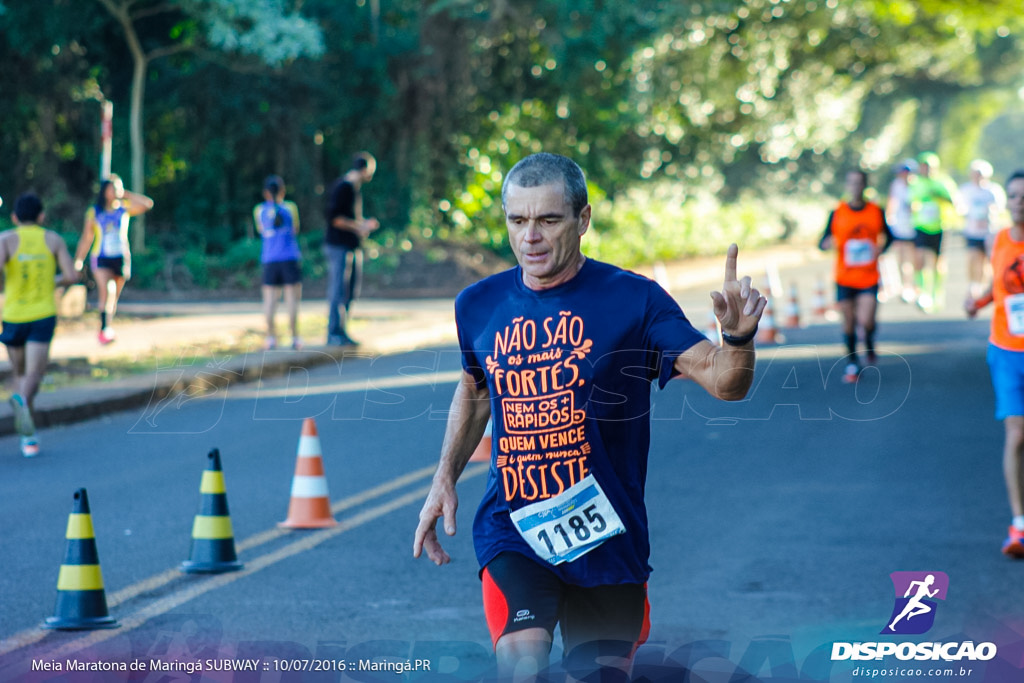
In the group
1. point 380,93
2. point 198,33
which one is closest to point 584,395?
point 198,33

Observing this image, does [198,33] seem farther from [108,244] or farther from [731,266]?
[731,266]

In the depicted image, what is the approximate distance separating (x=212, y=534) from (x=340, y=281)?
10.3 meters

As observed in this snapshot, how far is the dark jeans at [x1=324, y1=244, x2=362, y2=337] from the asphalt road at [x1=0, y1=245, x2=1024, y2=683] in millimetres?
2697

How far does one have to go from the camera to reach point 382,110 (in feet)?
104

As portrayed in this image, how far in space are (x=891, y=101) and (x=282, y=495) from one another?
54.4 m

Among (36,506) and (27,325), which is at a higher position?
(27,325)

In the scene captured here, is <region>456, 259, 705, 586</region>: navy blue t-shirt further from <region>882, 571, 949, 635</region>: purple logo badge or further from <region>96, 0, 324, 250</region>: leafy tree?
<region>96, 0, 324, 250</region>: leafy tree

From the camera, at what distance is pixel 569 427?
4051 mm

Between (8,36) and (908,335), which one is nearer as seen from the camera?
(908,335)

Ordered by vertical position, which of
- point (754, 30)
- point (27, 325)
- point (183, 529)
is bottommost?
point (183, 529)

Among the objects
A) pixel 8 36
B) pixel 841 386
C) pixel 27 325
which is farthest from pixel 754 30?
pixel 27 325

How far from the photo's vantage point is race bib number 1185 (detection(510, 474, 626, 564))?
13.2 ft

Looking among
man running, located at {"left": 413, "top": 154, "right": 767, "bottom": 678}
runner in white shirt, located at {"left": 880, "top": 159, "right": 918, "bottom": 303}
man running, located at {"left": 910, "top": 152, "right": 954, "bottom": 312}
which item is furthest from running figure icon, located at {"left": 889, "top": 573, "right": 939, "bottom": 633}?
man running, located at {"left": 910, "top": 152, "right": 954, "bottom": 312}

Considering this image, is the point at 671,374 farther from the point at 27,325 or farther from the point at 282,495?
the point at 27,325
